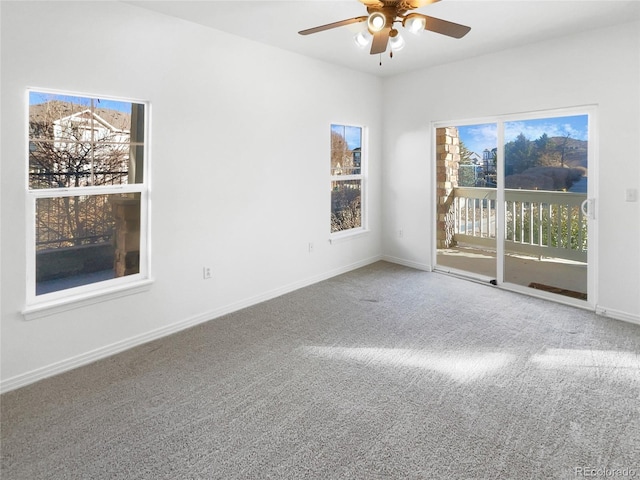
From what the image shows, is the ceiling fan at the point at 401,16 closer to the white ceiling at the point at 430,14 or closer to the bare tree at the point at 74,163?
the white ceiling at the point at 430,14

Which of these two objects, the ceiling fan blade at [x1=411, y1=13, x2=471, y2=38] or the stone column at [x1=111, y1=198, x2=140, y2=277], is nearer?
the ceiling fan blade at [x1=411, y1=13, x2=471, y2=38]

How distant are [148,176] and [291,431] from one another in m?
2.23

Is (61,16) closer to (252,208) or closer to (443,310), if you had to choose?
(252,208)

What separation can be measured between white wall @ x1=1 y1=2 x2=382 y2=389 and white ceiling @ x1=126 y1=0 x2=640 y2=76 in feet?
0.78

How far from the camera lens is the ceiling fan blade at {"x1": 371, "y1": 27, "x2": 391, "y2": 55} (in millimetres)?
2615

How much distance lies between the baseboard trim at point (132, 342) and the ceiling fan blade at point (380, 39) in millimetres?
2576

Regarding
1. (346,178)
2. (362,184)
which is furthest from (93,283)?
(362,184)

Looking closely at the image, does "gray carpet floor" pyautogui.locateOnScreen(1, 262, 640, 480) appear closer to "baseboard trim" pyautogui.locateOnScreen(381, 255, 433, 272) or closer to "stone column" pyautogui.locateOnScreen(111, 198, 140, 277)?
"stone column" pyautogui.locateOnScreen(111, 198, 140, 277)

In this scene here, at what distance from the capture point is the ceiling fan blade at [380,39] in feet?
8.58

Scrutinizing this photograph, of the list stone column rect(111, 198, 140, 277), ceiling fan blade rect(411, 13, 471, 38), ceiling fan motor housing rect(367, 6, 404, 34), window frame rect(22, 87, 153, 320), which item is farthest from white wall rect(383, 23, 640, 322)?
stone column rect(111, 198, 140, 277)

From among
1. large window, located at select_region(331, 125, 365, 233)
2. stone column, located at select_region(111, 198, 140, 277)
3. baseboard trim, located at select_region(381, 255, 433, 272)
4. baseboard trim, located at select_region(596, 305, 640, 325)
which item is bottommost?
baseboard trim, located at select_region(596, 305, 640, 325)

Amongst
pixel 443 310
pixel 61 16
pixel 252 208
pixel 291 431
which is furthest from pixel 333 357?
pixel 61 16

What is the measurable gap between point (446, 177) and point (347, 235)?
4.88ft

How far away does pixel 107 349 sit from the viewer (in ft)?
10.0
